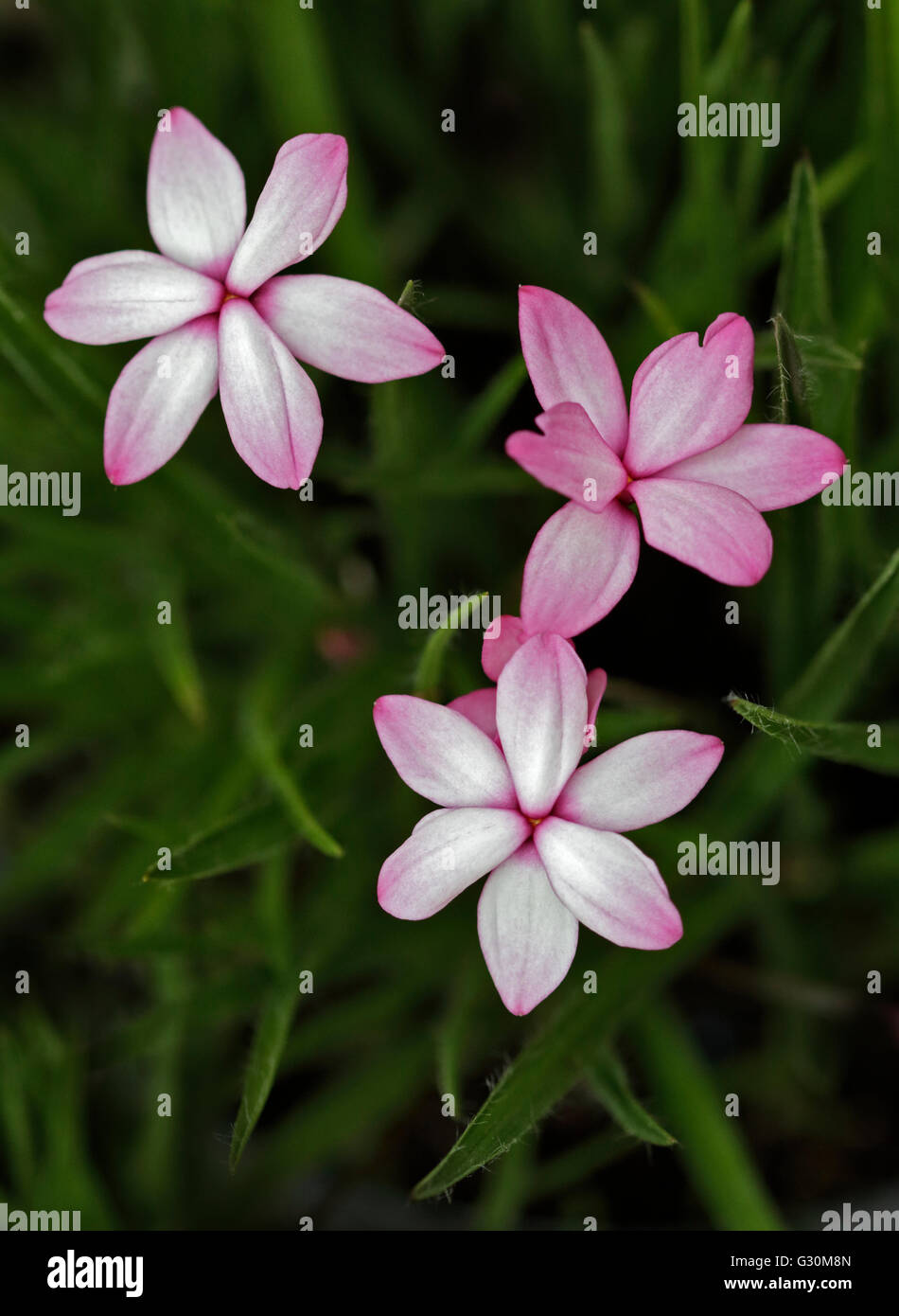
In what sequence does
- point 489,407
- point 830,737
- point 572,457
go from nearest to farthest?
point 572,457
point 830,737
point 489,407

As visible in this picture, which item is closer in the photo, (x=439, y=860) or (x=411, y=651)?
(x=439, y=860)

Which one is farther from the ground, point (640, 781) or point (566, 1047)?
point (640, 781)

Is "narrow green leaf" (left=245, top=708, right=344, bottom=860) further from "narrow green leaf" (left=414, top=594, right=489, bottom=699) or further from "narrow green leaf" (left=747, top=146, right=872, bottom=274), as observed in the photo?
"narrow green leaf" (left=747, top=146, right=872, bottom=274)

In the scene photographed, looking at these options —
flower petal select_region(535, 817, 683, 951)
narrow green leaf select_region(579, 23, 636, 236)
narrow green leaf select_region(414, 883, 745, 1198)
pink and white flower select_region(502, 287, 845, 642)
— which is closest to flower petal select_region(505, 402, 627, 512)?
pink and white flower select_region(502, 287, 845, 642)

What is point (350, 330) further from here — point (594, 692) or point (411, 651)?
point (411, 651)

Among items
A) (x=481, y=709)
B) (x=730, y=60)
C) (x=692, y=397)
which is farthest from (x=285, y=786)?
(x=730, y=60)

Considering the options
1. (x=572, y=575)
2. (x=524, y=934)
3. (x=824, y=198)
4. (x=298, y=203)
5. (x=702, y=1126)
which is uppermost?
(x=824, y=198)
